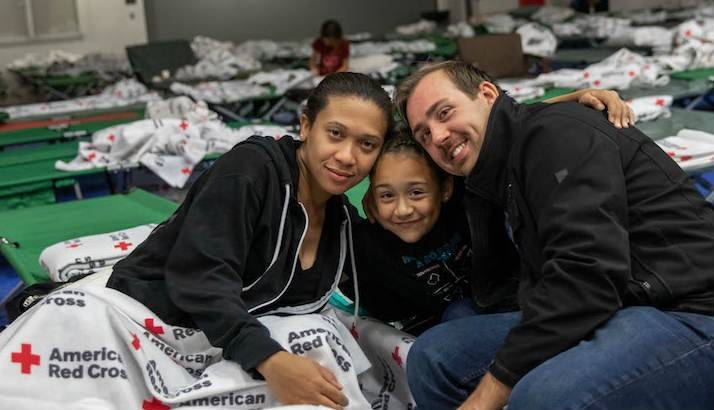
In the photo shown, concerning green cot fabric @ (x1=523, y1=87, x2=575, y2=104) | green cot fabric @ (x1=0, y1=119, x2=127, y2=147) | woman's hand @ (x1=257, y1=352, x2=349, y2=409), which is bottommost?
woman's hand @ (x1=257, y1=352, x2=349, y2=409)

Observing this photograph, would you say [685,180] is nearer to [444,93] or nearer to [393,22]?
[444,93]

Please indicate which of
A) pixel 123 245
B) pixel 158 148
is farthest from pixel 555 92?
pixel 123 245

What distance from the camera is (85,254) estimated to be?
2.39 meters

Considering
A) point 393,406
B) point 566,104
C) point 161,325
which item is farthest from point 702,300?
point 161,325

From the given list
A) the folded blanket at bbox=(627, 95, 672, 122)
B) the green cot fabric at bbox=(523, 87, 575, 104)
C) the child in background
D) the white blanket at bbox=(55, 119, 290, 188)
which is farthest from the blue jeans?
the child in background

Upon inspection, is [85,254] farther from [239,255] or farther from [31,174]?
[31,174]

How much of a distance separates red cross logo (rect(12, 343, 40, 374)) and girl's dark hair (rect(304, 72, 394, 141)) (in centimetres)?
75

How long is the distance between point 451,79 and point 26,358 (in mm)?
1022

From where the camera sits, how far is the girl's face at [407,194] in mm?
1789

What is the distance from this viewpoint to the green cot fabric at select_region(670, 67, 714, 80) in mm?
5161

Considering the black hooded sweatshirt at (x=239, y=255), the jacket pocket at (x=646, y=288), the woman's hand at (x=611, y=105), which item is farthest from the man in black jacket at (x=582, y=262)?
the black hooded sweatshirt at (x=239, y=255)

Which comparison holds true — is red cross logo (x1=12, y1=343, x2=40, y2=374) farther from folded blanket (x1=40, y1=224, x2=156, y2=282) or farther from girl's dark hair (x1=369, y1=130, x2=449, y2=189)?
girl's dark hair (x1=369, y1=130, x2=449, y2=189)

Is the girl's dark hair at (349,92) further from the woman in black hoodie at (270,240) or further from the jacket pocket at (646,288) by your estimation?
the jacket pocket at (646,288)

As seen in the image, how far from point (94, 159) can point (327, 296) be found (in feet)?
8.72
